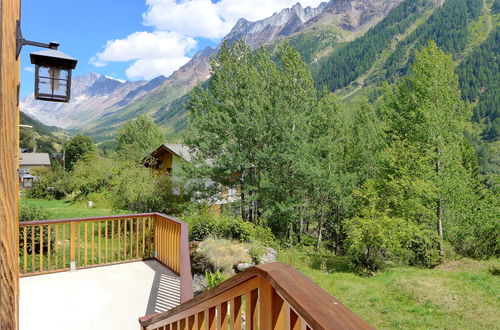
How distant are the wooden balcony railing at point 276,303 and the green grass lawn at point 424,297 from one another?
22.8 ft

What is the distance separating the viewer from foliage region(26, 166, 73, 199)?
31844 millimetres

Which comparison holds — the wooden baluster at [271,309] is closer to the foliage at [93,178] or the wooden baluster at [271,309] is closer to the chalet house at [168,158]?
the chalet house at [168,158]

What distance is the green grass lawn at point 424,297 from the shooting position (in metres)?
7.15

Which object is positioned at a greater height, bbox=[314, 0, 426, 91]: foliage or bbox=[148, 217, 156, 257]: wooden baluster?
bbox=[314, 0, 426, 91]: foliage

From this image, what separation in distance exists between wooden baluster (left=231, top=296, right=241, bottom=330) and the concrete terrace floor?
3480mm

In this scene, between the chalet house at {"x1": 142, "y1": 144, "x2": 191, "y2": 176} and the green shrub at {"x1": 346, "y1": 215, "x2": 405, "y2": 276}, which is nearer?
the green shrub at {"x1": 346, "y1": 215, "x2": 405, "y2": 276}

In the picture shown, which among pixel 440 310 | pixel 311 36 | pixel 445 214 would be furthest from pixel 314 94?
pixel 311 36

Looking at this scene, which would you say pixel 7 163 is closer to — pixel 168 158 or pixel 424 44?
pixel 168 158

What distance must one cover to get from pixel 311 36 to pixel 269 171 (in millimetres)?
193673

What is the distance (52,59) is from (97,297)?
135 inches

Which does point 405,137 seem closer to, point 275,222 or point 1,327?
point 275,222

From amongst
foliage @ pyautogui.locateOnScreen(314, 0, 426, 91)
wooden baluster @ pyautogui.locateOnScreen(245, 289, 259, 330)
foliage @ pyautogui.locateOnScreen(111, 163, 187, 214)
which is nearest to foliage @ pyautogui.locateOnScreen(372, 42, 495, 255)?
foliage @ pyautogui.locateOnScreen(111, 163, 187, 214)

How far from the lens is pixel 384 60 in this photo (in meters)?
125

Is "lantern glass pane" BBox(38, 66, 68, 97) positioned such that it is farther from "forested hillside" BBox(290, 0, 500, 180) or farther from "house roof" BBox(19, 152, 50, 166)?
"forested hillside" BBox(290, 0, 500, 180)
